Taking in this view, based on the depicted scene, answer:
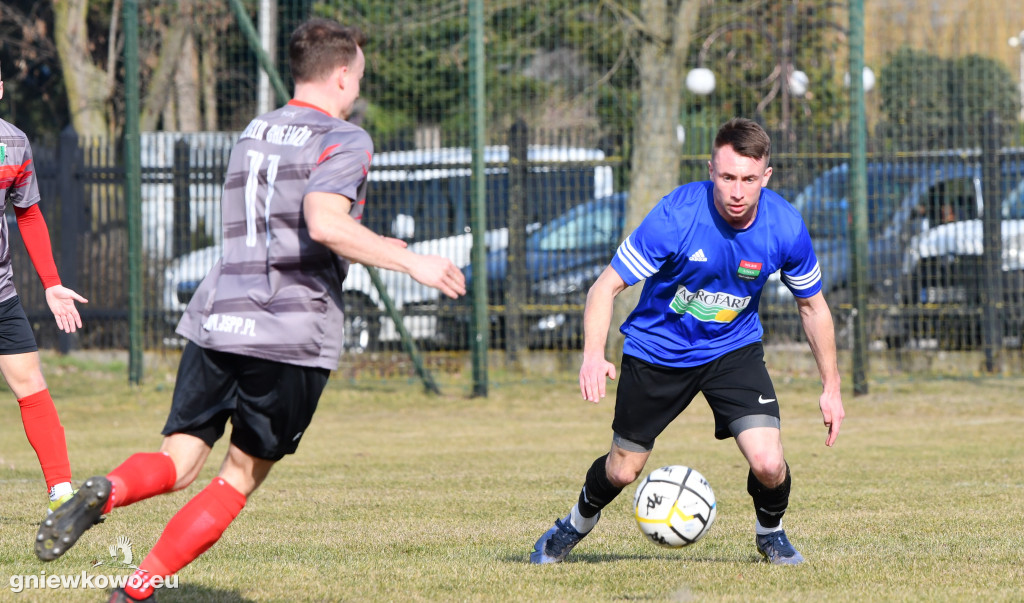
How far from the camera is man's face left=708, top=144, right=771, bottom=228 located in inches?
200

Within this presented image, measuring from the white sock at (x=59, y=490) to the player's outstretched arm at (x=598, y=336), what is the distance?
2.95 m

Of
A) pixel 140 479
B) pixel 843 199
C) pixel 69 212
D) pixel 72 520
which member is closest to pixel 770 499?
pixel 140 479

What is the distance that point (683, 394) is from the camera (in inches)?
214

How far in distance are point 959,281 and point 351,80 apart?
1079 cm

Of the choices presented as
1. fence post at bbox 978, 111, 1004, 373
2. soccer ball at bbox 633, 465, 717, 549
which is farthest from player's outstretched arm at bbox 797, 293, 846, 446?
fence post at bbox 978, 111, 1004, 373

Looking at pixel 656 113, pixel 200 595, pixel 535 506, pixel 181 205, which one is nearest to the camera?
pixel 200 595

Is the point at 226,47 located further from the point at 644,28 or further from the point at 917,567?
the point at 917,567

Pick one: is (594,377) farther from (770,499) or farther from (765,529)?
(765,529)

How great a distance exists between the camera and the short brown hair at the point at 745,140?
5074mm

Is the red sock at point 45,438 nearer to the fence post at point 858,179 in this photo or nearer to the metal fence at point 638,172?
the metal fence at point 638,172

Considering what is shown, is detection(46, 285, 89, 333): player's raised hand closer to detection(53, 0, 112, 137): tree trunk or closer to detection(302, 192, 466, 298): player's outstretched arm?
detection(302, 192, 466, 298): player's outstretched arm

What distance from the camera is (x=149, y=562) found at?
402cm

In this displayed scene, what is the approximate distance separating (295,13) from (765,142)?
11249 millimetres

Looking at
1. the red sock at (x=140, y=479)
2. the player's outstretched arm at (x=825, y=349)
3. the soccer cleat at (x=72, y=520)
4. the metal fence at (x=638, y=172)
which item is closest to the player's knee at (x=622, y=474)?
the player's outstretched arm at (x=825, y=349)
